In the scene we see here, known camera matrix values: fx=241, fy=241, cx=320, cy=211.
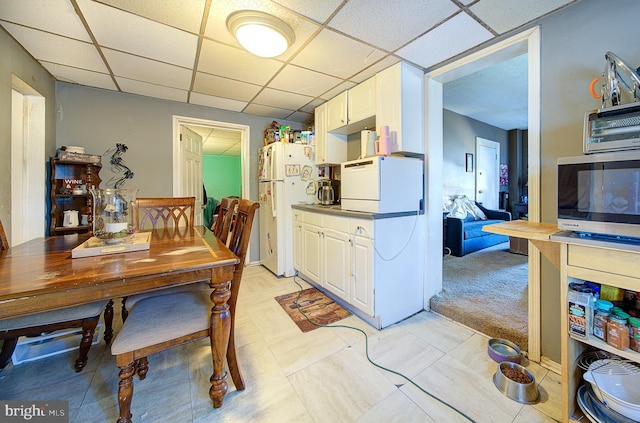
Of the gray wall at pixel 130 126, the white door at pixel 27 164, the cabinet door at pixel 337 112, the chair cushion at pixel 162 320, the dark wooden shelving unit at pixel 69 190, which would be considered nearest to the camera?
the chair cushion at pixel 162 320

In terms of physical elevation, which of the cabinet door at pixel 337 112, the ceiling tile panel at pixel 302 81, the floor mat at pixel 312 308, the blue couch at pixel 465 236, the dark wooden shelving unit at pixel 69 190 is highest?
the ceiling tile panel at pixel 302 81

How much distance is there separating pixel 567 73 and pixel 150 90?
3606 mm

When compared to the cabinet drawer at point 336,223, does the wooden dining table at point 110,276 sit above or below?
below

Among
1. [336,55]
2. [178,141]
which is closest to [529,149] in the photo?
[336,55]

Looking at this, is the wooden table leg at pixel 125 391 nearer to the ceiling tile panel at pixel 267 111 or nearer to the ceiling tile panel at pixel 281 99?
the ceiling tile panel at pixel 281 99

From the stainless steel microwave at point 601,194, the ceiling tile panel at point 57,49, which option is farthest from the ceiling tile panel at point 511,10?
the ceiling tile panel at point 57,49

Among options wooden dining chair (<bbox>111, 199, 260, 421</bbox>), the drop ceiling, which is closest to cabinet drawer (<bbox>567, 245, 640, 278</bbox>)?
the drop ceiling

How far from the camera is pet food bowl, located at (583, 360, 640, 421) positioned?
945mm

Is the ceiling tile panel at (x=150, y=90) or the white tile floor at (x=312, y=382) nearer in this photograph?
the white tile floor at (x=312, y=382)

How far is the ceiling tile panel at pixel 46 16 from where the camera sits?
142 centimetres

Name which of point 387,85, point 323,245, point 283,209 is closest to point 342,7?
point 387,85

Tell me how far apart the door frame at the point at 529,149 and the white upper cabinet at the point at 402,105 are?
9cm

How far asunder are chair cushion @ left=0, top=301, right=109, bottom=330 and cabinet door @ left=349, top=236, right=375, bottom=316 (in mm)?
1690

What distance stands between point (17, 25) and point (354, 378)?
10.3ft
